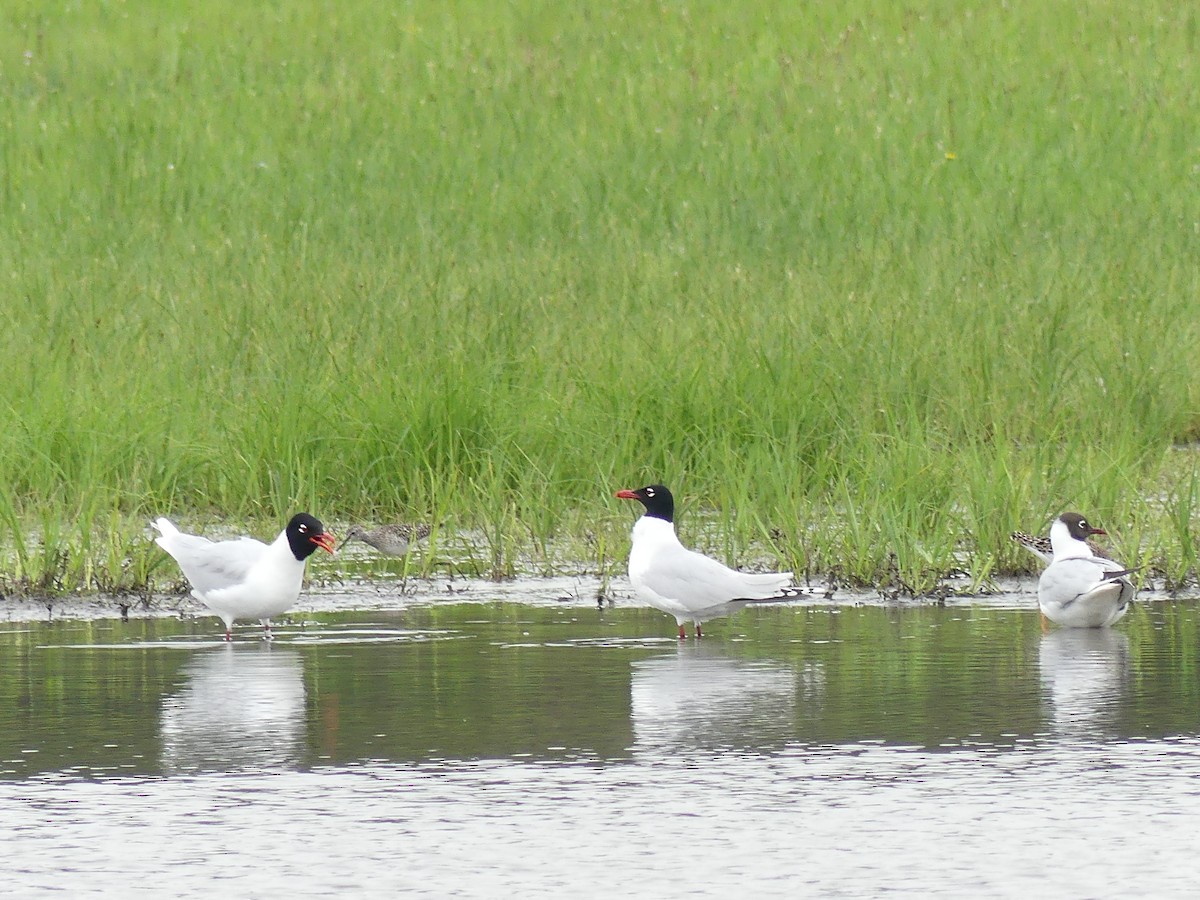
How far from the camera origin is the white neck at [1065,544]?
9.25 metres

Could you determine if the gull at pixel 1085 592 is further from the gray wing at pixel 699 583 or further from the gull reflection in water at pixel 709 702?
the gull reflection in water at pixel 709 702

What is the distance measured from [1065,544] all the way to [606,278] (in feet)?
22.3

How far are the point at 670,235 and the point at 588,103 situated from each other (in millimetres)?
5356

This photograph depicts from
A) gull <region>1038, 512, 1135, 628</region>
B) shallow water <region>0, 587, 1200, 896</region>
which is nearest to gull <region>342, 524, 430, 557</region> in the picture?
shallow water <region>0, 587, 1200, 896</region>

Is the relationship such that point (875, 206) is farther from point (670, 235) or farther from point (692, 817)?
point (692, 817)

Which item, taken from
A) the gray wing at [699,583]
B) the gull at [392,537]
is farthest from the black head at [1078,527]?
the gull at [392,537]

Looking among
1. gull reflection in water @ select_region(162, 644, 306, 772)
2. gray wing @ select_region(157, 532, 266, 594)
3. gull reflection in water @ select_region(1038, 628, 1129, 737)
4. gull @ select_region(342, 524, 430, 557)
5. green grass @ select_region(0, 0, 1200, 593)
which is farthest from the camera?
green grass @ select_region(0, 0, 1200, 593)

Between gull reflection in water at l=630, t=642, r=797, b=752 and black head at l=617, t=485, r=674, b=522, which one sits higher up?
black head at l=617, t=485, r=674, b=522

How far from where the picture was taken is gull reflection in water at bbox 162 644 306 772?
21.5 feet

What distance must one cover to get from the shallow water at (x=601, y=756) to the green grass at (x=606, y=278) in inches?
53.1

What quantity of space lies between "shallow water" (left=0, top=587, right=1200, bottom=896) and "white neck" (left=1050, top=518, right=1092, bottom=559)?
0.33 meters

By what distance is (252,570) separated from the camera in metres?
8.73

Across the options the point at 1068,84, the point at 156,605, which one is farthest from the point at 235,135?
the point at 156,605

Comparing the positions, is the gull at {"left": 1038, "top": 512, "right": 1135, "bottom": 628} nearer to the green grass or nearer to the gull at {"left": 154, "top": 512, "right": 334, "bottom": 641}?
the green grass
